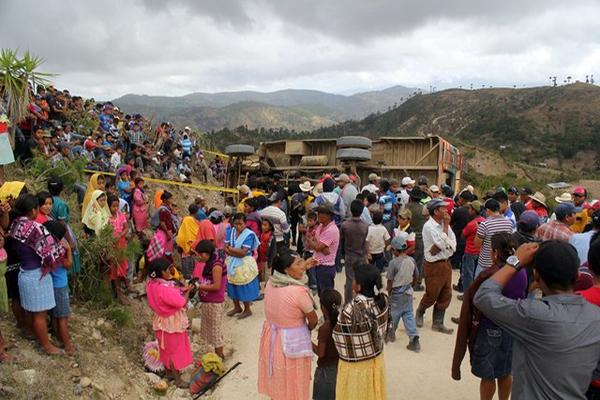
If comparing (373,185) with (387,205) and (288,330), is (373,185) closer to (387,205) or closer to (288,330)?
(387,205)

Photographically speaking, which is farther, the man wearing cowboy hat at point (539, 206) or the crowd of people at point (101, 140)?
the crowd of people at point (101, 140)

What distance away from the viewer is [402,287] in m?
5.14

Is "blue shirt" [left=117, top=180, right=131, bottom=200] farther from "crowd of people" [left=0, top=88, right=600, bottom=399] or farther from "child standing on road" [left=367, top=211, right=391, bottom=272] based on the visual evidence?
"child standing on road" [left=367, top=211, right=391, bottom=272]

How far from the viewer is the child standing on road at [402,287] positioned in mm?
5141

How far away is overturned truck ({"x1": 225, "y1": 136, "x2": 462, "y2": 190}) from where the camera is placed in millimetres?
11875

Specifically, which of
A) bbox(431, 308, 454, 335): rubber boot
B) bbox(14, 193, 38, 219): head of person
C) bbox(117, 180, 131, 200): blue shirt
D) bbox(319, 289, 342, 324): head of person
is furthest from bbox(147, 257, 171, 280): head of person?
bbox(117, 180, 131, 200): blue shirt

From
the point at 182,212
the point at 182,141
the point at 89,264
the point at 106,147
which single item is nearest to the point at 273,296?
the point at 89,264

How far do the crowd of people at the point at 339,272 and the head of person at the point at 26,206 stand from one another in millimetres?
14

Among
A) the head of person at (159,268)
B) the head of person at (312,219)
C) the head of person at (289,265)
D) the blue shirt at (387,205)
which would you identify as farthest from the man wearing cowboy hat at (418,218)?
the head of person at (159,268)

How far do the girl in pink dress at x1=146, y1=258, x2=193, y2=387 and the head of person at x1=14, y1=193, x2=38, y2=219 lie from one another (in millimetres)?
1137

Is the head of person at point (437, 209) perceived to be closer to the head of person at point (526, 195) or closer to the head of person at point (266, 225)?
the head of person at point (266, 225)

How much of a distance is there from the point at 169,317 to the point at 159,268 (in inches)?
21.3

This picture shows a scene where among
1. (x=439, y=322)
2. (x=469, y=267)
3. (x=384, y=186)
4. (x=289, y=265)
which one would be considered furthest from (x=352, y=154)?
(x=289, y=265)

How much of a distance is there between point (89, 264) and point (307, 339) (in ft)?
10.8
